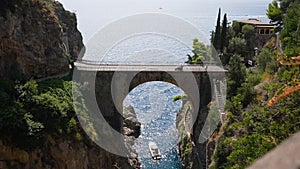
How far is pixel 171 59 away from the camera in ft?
166

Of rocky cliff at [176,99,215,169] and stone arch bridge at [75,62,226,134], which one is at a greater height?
stone arch bridge at [75,62,226,134]

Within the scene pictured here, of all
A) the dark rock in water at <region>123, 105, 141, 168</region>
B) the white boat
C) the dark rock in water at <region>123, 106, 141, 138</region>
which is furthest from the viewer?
the dark rock in water at <region>123, 106, 141, 138</region>

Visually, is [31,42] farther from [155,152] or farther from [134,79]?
[155,152]

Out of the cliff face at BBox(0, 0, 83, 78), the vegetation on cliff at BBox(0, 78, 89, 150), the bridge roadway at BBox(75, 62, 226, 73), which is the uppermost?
the cliff face at BBox(0, 0, 83, 78)

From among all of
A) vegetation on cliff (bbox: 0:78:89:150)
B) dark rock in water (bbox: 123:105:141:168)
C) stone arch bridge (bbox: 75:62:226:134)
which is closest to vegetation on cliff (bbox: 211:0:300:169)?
stone arch bridge (bbox: 75:62:226:134)

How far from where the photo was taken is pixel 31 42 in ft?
58.0

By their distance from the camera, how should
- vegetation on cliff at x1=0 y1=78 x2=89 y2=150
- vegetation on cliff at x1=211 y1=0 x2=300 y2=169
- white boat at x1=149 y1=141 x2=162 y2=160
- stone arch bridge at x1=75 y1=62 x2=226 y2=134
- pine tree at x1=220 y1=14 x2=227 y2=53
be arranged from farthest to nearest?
pine tree at x1=220 y1=14 x2=227 y2=53
white boat at x1=149 y1=141 x2=162 y2=160
stone arch bridge at x1=75 y1=62 x2=226 y2=134
vegetation on cliff at x1=0 y1=78 x2=89 y2=150
vegetation on cliff at x1=211 y1=0 x2=300 y2=169

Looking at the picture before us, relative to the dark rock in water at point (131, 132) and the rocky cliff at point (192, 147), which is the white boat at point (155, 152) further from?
the rocky cliff at point (192, 147)

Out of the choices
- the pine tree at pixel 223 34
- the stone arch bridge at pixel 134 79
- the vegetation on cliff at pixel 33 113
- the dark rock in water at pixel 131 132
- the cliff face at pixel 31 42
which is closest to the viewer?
the vegetation on cliff at pixel 33 113

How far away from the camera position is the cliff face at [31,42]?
1556 cm

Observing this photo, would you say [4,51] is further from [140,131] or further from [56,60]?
[140,131]

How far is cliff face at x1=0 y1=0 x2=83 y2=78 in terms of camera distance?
1556cm

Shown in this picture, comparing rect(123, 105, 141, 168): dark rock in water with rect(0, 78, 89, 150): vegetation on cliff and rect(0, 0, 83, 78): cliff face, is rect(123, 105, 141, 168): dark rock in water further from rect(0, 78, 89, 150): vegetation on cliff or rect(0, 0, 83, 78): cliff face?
rect(0, 0, 83, 78): cliff face

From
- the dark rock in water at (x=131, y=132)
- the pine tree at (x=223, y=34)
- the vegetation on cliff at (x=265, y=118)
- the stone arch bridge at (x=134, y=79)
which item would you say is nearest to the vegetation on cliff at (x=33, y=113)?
the stone arch bridge at (x=134, y=79)
